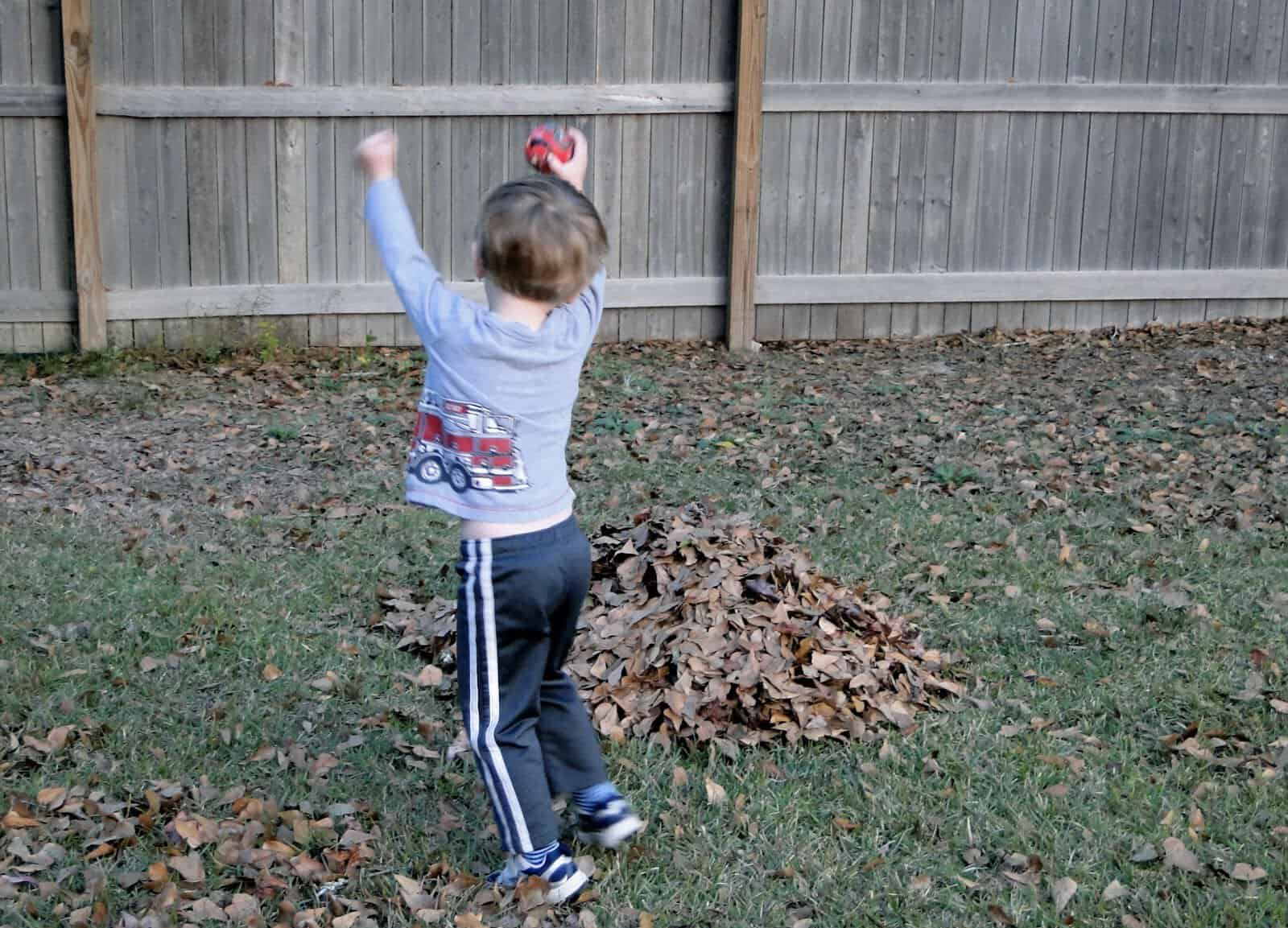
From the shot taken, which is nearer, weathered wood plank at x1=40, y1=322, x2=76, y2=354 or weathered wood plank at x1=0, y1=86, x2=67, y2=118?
weathered wood plank at x1=0, y1=86, x2=67, y2=118

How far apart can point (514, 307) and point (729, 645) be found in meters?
1.78

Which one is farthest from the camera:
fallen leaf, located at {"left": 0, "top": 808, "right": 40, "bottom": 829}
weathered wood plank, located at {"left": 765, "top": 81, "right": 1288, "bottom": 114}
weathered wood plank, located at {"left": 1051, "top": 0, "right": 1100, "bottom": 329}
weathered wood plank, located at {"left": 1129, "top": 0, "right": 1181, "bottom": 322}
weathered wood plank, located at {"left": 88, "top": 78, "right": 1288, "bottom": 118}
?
weathered wood plank, located at {"left": 1129, "top": 0, "right": 1181, "bottom": 322}

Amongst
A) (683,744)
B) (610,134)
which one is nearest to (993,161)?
(610,134)

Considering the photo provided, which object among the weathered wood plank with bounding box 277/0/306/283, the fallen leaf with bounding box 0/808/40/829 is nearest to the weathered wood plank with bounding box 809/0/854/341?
the weathered wood plank with bounding box 277/0/306/283

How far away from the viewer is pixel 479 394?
115 inches

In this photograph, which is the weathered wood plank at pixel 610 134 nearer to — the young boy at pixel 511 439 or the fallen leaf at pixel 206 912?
the young boy at pixel 511 439

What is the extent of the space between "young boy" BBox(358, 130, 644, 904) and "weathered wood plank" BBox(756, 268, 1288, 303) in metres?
7.03

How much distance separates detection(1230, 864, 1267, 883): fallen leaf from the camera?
340 cm

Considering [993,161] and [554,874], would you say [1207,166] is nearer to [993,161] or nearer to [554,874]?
[993,161]

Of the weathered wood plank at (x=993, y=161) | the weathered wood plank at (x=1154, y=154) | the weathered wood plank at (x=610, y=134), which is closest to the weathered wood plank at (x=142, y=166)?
the weathered wood plank at (x=610, y=134)

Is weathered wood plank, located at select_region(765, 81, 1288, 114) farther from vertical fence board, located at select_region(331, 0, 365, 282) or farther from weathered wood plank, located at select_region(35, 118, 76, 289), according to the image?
weathered wood plank, located at select_region(35, 118, 76, 289)

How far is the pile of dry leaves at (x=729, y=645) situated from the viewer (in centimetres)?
421

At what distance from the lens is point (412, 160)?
31.1ft

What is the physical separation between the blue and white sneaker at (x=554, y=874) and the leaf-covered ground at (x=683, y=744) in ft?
0.18
